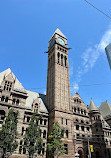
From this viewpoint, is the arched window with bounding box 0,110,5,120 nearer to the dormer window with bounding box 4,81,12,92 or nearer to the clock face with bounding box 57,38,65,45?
the dormer window with bounding box 4,81,12,92

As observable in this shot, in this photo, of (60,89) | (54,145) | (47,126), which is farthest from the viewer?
(60,89)

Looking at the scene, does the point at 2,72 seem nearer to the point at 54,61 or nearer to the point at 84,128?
the point at 54,61

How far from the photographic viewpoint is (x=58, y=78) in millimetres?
46281

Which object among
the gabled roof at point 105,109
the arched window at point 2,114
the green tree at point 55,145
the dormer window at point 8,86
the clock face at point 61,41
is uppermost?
the clock face at point 61,41

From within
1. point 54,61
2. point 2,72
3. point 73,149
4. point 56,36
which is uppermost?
point 56,36

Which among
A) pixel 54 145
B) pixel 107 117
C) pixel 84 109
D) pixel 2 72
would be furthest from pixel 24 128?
pixel 107 117

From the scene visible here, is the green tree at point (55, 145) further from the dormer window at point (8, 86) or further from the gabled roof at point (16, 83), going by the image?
the dormer window at point (8, 86)

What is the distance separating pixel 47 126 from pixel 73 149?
900 centimetres

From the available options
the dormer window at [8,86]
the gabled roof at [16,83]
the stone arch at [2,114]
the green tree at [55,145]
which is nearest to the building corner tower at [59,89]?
the green tree at [55,145]

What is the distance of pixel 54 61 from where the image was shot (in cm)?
4922

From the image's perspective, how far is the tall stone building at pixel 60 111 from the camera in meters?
35.7

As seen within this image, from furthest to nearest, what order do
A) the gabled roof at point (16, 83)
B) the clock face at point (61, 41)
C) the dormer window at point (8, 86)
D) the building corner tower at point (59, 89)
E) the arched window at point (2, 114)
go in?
the clock face at point (61, 41), the gabled roof at point (16, 83), the building corner tower at point (59, 89), the dormer window at point (8, 86), the arched window at point (2, 114)

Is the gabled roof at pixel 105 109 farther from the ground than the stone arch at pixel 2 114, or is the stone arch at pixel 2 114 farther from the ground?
the gabled roof at pixel 105 109

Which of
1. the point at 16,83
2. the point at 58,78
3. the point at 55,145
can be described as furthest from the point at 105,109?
the point at 16,83
